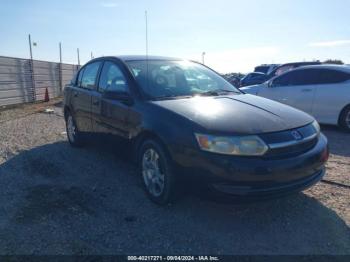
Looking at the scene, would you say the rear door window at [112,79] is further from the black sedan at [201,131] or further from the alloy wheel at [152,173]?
the alloy wheel at [152,173]

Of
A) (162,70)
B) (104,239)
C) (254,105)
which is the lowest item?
(104,239)

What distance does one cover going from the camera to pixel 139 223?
327 centimetres

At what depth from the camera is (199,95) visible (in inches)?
160

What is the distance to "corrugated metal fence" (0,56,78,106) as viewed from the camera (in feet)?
40.7

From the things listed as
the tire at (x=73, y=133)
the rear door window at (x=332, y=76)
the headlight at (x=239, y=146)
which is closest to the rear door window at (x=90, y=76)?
the tire at (x=73, y=133)

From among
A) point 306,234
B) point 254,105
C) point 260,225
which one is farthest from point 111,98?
point 306,234

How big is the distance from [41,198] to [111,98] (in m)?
1.44

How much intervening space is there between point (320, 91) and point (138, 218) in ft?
20.0

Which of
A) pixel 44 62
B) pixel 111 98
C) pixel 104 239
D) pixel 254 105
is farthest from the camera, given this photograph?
pixel 44 62

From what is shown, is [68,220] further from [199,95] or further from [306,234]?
[306,234]

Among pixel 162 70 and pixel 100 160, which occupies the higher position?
pixel 162 70

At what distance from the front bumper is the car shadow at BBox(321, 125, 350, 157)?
10.2 ft

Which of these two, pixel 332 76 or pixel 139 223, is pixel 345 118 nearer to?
pixel 332 76

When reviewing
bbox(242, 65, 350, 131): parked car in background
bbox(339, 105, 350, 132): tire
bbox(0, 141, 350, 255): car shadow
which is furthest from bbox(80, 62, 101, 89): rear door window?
bbox(339, 105, 350, 132): tire
